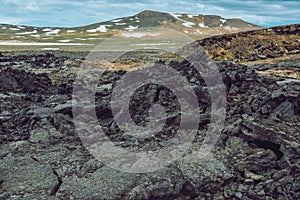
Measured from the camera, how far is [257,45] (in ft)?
124

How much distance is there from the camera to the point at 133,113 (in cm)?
1764

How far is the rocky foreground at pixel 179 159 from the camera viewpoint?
461 inches

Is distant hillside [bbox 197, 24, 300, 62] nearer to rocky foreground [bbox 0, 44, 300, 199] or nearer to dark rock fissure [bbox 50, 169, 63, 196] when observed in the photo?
rocky foreground [bbox 0, 44, 300, 199]

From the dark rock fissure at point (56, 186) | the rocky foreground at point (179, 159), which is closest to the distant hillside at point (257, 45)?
the rocky foreground at point (179, 159)

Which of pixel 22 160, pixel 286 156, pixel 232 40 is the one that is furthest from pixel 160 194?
pixel 232 40

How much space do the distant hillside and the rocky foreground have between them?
17.3 meters

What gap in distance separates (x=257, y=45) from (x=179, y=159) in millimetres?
27786

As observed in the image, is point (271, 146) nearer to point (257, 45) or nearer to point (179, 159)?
point (179, 159)

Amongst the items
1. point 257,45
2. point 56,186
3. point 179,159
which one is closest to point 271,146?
point 179,159

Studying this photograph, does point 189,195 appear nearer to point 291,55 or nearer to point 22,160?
point 22,160

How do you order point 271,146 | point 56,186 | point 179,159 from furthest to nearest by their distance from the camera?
1. point 271,146
2. point 179,159
3. point 56,186

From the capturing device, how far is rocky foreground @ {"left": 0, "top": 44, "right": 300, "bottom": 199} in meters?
11.7

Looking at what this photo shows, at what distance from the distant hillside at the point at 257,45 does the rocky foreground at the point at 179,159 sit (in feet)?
56.8

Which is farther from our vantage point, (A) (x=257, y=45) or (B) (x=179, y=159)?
(A) (x=257, y=45)
